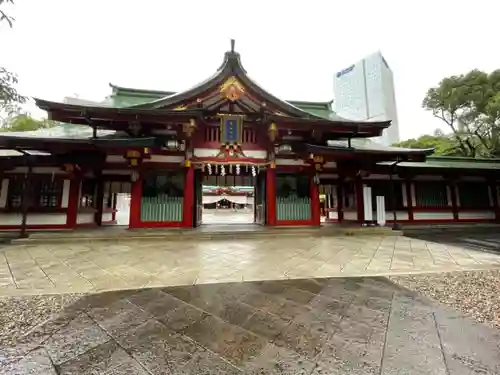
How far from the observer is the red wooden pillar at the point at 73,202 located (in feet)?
31.4

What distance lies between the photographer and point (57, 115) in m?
9.07

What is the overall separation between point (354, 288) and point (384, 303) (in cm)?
A: 62

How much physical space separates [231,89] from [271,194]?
4678 millimetres

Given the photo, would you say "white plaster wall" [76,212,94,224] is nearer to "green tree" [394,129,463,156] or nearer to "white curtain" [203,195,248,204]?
"white curtain" [203,195,248,204]

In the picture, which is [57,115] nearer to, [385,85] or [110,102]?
[110,102]

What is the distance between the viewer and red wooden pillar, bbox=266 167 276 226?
1034 cm

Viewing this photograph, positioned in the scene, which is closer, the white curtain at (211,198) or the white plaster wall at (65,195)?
the white plaster wall at (65,195)

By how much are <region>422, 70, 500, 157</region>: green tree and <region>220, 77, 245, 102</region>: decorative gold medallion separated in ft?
58.1

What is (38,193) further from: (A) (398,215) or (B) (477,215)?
(B) (477,215)

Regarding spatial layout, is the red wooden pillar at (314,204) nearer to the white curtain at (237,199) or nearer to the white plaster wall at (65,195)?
the white plaster wall at (65,195)

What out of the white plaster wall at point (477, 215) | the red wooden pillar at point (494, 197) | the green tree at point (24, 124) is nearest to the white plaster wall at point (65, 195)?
the white plaster wall at point (477, 215)

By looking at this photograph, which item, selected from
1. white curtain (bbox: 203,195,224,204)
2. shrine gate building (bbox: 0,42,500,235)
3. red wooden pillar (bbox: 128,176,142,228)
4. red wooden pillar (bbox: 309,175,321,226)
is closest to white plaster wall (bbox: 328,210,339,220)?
shrine gate building (bbox: 0,42,500,235)

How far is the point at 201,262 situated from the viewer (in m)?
5.50

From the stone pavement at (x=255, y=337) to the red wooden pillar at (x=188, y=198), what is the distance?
20.6ft
